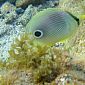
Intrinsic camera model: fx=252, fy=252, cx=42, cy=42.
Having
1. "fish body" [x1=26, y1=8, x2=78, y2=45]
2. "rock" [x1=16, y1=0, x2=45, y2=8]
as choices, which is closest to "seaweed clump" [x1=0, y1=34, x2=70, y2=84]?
"fish body" [x1=26, y1=8, x2=78, y2=45]

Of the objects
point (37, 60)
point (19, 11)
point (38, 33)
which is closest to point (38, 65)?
point (37, 60)

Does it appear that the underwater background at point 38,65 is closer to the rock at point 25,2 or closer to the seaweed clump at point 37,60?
the seaweed clump at point 37,60

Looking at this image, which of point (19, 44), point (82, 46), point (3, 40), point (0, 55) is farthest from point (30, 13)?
point (19, 44)

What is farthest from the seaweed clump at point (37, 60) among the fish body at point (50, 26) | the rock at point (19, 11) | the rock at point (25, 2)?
the rock at point (25, 2)

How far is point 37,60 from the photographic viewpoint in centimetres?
261

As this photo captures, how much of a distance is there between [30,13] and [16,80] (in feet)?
12.8

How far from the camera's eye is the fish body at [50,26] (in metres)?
2.11

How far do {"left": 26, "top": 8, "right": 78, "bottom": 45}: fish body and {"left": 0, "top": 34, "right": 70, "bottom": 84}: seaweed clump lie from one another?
388 mm

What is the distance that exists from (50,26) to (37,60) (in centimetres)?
60

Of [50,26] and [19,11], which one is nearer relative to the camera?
[50,26]

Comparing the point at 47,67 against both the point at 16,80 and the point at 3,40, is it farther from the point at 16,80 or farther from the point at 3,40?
the point at 3,40

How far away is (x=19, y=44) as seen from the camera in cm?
277

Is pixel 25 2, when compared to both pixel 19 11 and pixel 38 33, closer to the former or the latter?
pixel 19 11

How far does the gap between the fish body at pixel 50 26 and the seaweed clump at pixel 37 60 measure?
15.3 inches
